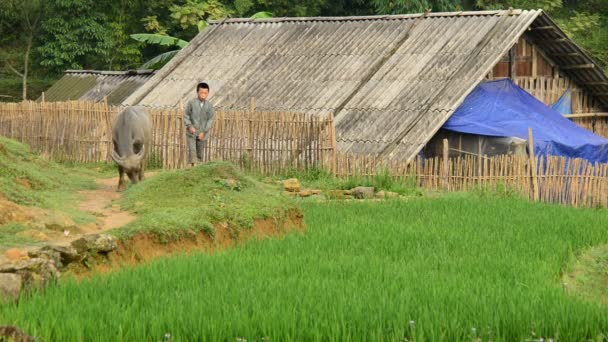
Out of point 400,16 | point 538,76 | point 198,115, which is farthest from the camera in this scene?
point 400,16

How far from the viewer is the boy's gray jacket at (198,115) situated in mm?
15219

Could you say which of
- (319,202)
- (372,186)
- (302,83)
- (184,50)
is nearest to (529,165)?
(372,186)

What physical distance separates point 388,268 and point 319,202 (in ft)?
18.3

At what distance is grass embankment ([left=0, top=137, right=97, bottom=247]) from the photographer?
957 centimetres

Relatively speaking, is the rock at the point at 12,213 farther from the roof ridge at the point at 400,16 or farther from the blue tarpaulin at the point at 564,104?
the blue tarpaulin at the point at 564,104

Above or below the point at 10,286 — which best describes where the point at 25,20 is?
above

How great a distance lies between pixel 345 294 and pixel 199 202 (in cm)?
408

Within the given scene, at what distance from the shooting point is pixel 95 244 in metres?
8.74

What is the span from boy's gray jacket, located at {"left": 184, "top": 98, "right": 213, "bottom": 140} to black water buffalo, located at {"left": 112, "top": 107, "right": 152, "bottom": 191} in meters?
1.00

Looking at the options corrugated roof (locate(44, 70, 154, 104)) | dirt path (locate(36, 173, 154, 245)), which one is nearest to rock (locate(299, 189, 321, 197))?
dirt path (locate(36, 173, 154, 245))

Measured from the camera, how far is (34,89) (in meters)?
35.6

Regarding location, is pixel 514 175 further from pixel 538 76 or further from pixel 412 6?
pixel 412 6

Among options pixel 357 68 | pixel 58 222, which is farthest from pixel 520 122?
pixel 58 222

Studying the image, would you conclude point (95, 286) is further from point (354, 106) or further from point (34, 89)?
point (34, 89)
